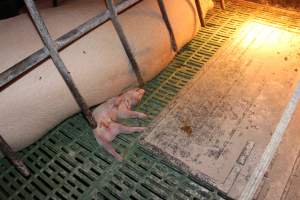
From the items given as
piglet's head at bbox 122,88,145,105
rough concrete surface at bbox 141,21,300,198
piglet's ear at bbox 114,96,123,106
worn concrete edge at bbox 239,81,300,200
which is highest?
piglet's ear at bbox 114,96,123,106

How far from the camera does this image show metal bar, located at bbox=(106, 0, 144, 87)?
1.82 metres

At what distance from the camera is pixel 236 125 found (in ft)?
5.96

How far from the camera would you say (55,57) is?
1590mm

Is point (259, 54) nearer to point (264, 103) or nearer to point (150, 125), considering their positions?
point (264, 103)

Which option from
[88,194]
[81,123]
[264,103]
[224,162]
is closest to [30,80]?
[81,123]

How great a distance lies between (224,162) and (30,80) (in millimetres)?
1252

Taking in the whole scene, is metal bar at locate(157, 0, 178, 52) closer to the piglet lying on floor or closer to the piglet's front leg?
the piglet lying on floor

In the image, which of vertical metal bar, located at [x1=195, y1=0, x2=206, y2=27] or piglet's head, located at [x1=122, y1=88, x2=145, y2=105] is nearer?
piglet's head, located at [x1=122, y1=88, x2=145, y2=105]

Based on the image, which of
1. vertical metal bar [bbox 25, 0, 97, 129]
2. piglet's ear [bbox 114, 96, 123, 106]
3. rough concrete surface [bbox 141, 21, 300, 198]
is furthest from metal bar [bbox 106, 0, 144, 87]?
vertical metal bar [bbox 25, 0, 97, 129]

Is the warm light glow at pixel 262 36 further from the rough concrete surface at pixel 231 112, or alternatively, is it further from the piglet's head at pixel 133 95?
the piglet's head at pixel 133 95

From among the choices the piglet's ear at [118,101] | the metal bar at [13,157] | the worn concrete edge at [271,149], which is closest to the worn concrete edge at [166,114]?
the worn concrete edge at [271,149]

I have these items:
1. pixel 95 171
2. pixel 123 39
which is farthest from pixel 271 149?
pixel 123 39

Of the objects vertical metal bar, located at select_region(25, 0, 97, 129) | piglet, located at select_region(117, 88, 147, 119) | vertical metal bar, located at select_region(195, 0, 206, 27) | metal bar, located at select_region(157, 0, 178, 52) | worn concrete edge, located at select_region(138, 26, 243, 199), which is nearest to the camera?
vertical metal bar, located at select_region(25, 0, 97, 129)

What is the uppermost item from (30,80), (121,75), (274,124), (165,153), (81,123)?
(30,80)
